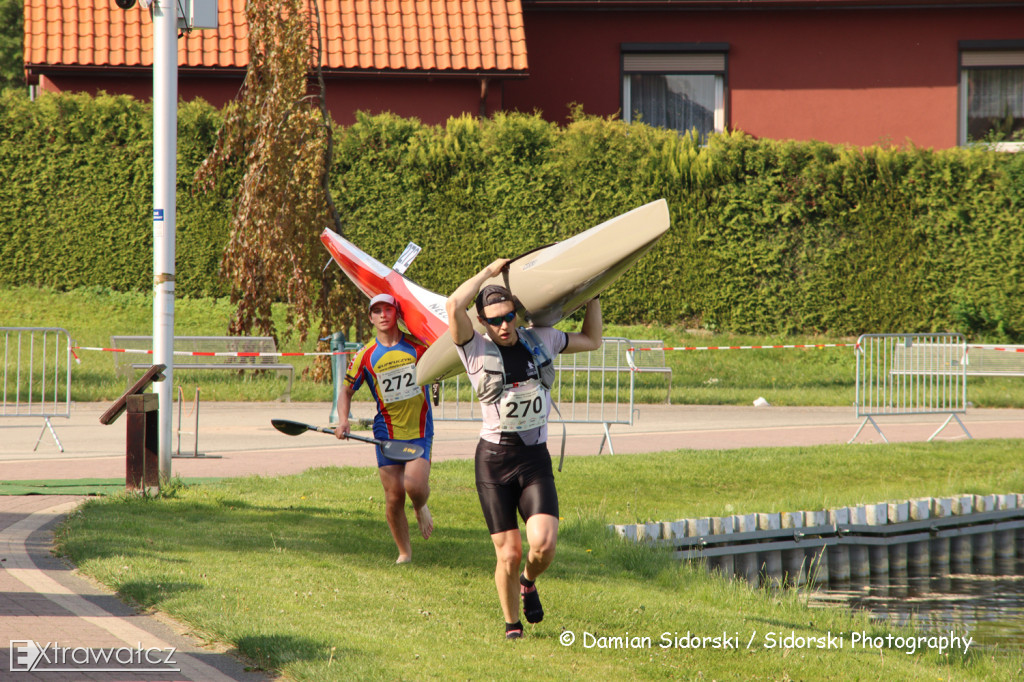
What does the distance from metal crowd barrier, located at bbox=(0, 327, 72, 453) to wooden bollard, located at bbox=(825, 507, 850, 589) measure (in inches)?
319

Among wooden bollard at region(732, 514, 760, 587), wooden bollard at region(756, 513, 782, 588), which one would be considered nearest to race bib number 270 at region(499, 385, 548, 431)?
wooden bollard at region(732, 514, 760, 587)

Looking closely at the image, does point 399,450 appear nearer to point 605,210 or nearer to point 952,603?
point 952,603

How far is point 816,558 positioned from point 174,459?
673cm

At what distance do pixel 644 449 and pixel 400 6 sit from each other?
13.3 metres

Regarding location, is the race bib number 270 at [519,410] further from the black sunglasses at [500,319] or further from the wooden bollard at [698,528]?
the wooden bollard at [698,528]

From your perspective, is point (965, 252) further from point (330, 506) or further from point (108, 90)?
point (108, 90)

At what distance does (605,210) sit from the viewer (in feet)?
66.0

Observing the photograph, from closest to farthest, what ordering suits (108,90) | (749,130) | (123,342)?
1. (123,342)
2. (108,90)
3. (749,130)

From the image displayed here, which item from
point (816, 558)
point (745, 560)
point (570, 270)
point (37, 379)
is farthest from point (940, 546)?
point (37, 379)

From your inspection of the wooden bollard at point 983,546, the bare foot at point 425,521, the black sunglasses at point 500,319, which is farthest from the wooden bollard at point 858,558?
the black sunglasses at point 500,319

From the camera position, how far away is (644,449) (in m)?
13.2

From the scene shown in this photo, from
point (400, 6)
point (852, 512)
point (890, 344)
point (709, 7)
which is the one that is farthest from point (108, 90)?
point (852, 512)

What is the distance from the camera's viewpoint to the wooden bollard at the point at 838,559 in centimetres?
1050

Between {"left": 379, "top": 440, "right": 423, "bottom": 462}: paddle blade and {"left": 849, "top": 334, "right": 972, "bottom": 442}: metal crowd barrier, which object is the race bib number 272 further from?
{"left": 849, "top": 334, "right": 972, "bottom": 442}: metal crowd barrier
